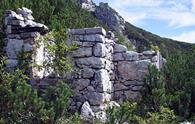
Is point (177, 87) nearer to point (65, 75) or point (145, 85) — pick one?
point (145, 85)

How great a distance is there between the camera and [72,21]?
15.7 meters

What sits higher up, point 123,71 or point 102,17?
point 102,17

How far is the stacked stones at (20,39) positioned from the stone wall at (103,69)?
0.98 m

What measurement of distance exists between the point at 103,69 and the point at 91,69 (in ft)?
1.09

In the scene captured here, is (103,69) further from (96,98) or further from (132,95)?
(132,95)

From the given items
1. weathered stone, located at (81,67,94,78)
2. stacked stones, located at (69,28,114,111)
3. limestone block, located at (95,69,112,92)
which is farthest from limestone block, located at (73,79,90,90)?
limestone block, located at (95,69,112,92)

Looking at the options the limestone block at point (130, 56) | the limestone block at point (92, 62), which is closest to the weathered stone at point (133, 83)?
the limestone block at point (130, 56)

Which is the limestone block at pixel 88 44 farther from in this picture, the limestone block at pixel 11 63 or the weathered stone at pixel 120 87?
the limestone block at pixel 11 63

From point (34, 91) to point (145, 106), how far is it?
3.42m

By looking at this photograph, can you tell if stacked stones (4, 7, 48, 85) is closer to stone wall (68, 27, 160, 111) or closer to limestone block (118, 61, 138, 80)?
stone wall (68, 27, 160, 111)

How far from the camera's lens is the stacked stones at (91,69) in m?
11.1

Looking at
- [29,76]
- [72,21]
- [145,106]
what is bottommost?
[145,106]

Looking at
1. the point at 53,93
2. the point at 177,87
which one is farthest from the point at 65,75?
the point at 177,87

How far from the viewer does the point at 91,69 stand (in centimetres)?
1120
